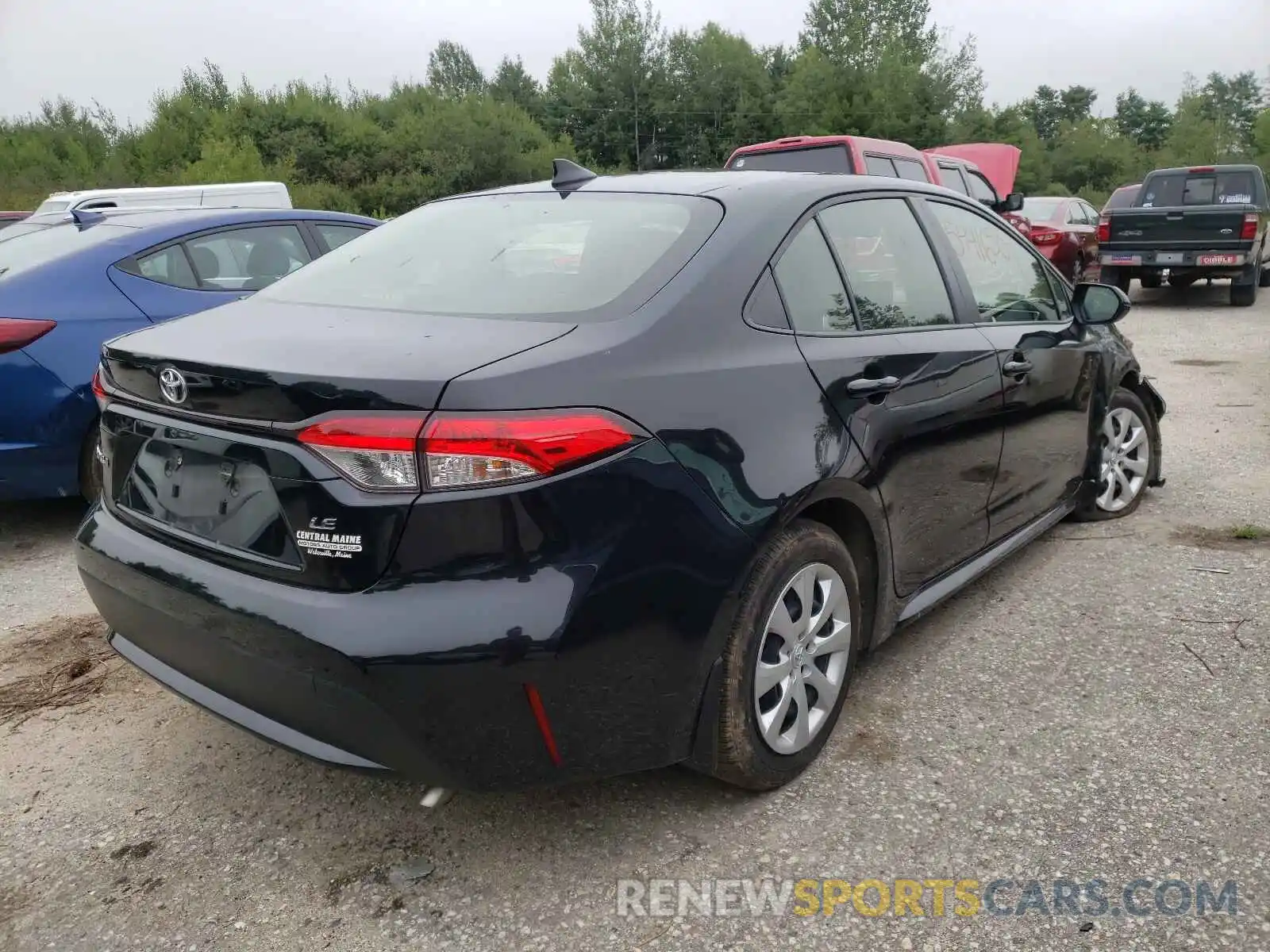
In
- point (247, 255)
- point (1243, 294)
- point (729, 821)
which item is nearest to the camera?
point (729, 821)

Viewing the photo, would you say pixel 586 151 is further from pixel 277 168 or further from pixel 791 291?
pixel 791 291

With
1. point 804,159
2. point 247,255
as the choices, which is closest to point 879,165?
point 804,159

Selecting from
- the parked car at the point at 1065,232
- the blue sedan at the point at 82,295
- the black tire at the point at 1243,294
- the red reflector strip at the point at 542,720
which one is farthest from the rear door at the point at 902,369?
the black tire at the point at 1243,294

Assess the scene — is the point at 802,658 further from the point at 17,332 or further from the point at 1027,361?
the point at 17,332

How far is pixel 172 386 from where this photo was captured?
2176mm

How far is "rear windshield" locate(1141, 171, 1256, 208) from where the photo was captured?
13133mm

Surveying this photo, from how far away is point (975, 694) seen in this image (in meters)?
3.03

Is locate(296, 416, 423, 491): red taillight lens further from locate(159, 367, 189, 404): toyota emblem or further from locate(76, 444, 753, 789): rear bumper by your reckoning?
locate(159, 367, 189, 404): toyota emblem

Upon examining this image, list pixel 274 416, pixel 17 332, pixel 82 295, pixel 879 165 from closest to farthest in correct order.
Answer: pixel 274 416, pixel 17 332, pixel 82 295, pixel 879 165

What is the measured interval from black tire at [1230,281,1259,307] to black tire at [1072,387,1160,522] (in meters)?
9.61

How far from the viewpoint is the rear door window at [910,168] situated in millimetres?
9820

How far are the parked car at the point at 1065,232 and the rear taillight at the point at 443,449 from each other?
11911mm

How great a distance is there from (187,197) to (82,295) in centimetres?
695

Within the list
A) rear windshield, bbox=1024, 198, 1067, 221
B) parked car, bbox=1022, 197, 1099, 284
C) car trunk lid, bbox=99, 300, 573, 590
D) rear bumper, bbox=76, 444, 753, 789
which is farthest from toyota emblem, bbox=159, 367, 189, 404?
rear windshield, bbox=1024, 198, 1067, 221
